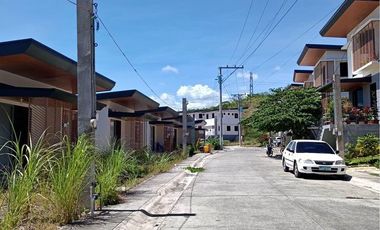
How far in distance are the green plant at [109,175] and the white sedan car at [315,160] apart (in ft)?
31.6

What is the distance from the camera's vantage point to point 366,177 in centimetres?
2044

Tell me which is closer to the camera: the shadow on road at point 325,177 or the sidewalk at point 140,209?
the sidewalk at point 140,209

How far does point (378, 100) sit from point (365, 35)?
427cm

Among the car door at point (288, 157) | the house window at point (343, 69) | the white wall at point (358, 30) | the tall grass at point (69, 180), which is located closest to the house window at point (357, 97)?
the white wall at point (358, 30)

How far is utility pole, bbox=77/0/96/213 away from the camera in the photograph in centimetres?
1020

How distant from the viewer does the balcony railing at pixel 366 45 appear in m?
29.3

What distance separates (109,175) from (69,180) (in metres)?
3.12

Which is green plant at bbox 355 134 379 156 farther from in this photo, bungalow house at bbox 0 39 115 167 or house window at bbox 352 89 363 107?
bungalow house at bbox 0 39 115 167

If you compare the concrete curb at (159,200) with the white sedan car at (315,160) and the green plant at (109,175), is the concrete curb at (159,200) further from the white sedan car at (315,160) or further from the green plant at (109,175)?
the white sedan car at (315,160)

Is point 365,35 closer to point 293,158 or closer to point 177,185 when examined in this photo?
point 293,158

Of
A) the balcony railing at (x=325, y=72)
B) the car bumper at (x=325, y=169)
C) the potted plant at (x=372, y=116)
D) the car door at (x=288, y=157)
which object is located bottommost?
the car bumper at (x=325, y=169)

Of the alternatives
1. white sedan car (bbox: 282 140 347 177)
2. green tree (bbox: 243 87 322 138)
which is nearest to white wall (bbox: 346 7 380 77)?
green tree (bbox: 243 87 322 138)

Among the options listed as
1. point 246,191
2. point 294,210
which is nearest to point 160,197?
point 246,191

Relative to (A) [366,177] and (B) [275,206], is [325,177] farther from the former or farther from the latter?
(B) [275,206]
